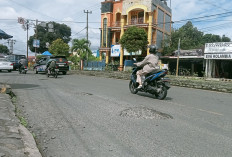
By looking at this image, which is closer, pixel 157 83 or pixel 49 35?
pixel 157 83

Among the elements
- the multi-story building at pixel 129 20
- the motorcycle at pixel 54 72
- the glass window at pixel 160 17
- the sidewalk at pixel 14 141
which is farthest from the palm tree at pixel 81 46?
the sidewalk at pixel 14 141

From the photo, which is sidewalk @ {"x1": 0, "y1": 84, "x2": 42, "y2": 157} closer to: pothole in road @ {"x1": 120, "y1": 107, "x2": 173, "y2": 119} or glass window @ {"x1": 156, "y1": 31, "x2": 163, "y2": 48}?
pothole in road @ {"x1": 120, "y1": 107, "x2": 173, "y2": 119}

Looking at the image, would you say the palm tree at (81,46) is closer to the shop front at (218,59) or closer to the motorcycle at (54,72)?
the motorcycle at (54,72)

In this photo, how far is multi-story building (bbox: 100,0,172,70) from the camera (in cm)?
3053

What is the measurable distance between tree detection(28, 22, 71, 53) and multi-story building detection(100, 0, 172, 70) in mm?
35612

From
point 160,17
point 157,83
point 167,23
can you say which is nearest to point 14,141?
point 157,83

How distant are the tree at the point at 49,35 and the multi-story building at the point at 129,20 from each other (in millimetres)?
35612

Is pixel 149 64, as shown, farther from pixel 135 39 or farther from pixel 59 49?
pixel 59 49

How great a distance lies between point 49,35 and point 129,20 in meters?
40.8

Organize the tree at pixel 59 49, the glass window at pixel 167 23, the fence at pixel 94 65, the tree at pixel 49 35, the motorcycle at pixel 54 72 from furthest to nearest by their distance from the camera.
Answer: the tree at pixel 49 35
the tree at pixel 59 49
the glass window at pixel 167 23
the fence at pixel 94 65
the motorcycle at pixel 54 72

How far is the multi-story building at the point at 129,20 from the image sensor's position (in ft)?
100

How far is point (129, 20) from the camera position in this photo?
107 feet

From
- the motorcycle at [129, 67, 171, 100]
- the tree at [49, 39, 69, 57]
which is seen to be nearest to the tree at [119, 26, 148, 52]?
the motorcycle at [129, 67, 171, 100]

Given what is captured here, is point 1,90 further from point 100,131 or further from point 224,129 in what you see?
point 224,129
